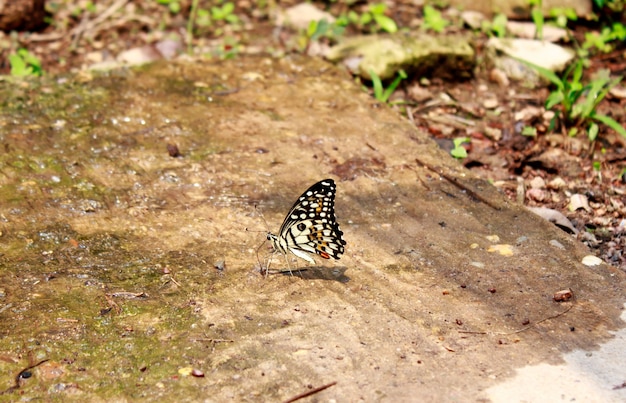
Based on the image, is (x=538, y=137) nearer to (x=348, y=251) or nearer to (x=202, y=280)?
(x=348, y=251)

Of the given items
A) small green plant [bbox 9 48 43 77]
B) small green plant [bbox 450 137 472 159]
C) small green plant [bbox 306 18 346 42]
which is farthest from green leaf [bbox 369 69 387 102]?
small green plant [bbox 9 48 43 77]

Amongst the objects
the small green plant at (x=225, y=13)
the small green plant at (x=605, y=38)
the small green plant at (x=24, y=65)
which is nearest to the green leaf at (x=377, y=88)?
the small green plant at (x=225, y=13)

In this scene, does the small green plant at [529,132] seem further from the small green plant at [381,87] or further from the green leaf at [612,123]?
the small green plant at [381,87]

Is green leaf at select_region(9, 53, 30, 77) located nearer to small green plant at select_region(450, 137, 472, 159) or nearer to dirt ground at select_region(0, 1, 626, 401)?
dirt ground at select_region(0, 1, 626, 401)

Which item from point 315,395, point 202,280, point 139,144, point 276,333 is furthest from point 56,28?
point 315,395

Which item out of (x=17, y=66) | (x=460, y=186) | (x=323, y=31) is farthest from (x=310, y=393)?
(x=17, y=66)

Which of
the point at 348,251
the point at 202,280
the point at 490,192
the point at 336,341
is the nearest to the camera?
the point at 336,341
